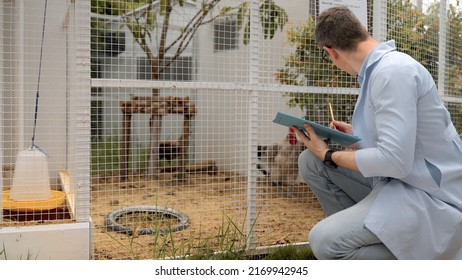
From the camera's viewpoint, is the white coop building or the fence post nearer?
the white coop building

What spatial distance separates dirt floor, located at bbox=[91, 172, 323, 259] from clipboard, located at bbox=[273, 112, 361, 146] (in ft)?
2.62

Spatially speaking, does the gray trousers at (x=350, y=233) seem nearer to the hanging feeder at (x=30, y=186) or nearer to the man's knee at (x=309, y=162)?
the man's knee at (x=309, y=162)

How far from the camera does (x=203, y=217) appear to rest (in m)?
3.31

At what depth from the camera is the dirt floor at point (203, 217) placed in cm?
252

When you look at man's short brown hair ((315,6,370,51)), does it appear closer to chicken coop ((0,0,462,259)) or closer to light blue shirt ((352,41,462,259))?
light blue shirt ((352,41,462,259))

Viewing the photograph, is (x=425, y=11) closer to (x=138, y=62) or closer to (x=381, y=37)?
(x=381, y=37)

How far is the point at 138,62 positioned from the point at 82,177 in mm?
3553

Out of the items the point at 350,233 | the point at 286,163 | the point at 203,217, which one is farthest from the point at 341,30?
the point at 286,163

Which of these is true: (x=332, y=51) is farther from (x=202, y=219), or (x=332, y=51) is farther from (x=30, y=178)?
(x=202, y=219)

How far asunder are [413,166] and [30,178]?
74.0 inches

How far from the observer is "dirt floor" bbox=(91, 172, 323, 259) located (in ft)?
8.27

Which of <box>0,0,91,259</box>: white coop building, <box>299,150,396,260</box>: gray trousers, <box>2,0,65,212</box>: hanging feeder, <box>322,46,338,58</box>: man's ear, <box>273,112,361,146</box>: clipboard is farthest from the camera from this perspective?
<box>2,0,65,212</box>: hanging feeder

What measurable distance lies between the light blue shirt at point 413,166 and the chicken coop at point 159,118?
98cm

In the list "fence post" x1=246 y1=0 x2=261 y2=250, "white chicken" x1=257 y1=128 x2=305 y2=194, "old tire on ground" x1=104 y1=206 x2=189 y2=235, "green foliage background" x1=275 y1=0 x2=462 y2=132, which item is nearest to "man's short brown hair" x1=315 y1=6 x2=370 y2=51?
"fence post" x1=246 y1=0 x2=261 y2=250
